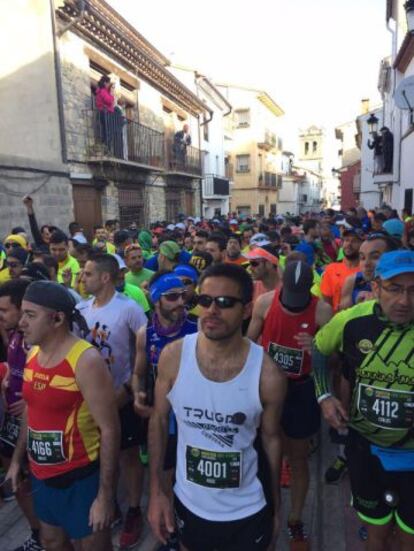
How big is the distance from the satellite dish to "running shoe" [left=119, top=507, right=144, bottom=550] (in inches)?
342

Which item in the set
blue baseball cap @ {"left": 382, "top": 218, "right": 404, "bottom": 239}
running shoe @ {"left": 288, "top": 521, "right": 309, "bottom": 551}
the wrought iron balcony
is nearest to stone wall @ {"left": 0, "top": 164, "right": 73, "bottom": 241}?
blue baseball cap @ {"left": 382, "top": 218, "right": 404, "bottom": 239}

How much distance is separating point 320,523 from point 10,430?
2279mm

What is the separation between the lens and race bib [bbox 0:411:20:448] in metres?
2.94

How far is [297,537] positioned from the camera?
285cm

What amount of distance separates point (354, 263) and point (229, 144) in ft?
117

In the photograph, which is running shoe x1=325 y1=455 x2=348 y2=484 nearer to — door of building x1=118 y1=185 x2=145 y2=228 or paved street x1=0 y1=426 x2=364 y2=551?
paved street x1=0 y1=426 x2=364 y2=551

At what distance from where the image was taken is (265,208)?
140 ft

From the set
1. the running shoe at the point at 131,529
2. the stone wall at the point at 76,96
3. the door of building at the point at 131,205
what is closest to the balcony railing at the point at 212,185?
the door of building at the point at 131,205

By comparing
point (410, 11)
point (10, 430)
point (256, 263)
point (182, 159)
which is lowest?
point (10, 430)

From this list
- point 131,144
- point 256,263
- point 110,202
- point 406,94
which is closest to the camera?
point 256,263

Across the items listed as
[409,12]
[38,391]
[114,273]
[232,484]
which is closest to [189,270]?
[114,273]

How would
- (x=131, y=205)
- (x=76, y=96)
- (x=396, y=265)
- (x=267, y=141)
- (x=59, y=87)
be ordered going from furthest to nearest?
1. (x=267, y=141)
2. (x=131, y=205)
3. (x=76, y=96)
4. (x=59, y=87)
5. (x=396, y=265)

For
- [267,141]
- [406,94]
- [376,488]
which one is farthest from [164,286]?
[267,141]

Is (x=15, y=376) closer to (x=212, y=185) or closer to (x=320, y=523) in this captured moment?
(x=320, y=523)
